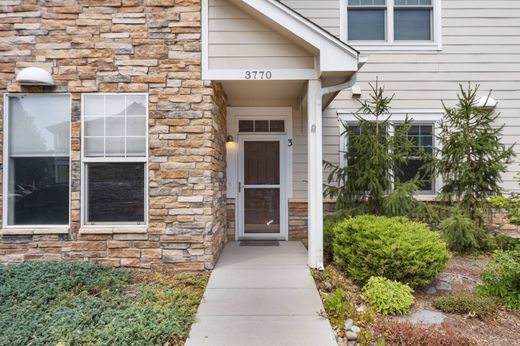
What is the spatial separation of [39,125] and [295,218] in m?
4.58

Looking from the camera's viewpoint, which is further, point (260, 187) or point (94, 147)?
point (260, 187)

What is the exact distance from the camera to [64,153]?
4.64 metres

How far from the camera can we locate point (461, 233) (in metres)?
5.43

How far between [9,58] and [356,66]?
477cm

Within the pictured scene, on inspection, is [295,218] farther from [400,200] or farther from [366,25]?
[366,25]

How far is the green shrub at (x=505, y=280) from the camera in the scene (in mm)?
3709

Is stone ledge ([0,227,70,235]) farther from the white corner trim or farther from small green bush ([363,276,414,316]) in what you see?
small green bush ([363,276,414,316])

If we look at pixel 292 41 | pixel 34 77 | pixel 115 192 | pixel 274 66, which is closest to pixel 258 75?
pixel 274 66

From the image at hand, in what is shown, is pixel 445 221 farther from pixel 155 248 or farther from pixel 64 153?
pixel 64 153

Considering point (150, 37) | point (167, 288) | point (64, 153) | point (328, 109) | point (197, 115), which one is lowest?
point (167, 288)

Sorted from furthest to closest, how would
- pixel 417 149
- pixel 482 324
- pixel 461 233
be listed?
pixel 417 149 → pixel 461 233 → pixel 482 324

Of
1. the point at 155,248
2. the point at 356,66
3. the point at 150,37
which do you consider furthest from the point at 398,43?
the point at 155,248

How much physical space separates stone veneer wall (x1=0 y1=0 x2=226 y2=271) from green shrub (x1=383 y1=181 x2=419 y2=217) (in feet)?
9.81

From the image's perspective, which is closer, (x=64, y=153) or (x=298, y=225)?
(x=64, y=153)
